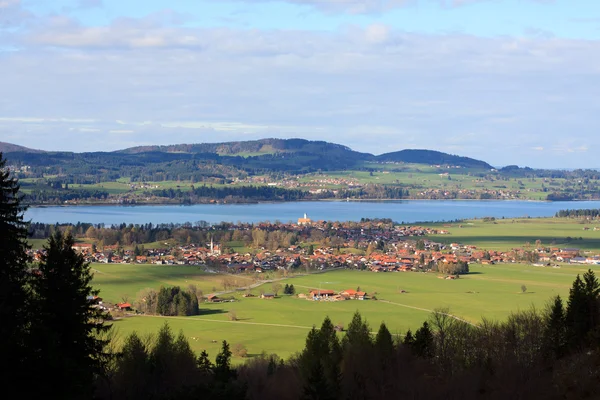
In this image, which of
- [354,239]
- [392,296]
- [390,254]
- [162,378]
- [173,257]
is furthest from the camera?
[354,239]

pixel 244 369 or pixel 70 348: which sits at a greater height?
pixel 70 348

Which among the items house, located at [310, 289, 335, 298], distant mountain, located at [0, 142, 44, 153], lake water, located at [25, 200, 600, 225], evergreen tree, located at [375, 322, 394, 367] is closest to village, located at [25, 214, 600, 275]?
house, located at [310, 289, 335, 298]

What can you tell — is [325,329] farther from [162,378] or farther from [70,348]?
[70,348]

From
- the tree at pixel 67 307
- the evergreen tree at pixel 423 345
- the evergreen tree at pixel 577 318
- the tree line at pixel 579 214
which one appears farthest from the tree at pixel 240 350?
the tree line at pixel 579 214

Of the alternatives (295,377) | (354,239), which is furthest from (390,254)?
(295,377)

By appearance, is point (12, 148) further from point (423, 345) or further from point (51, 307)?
point (51, 307)

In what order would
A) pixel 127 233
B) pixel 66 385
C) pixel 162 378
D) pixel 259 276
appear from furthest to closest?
pixel 127 233 < pixel 259 276 < pixel 162 378 < pixel 66 385

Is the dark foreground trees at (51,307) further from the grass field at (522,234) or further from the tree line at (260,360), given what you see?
the grass field at (522,234)

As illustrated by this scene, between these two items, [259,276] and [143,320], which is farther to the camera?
[259,276]
